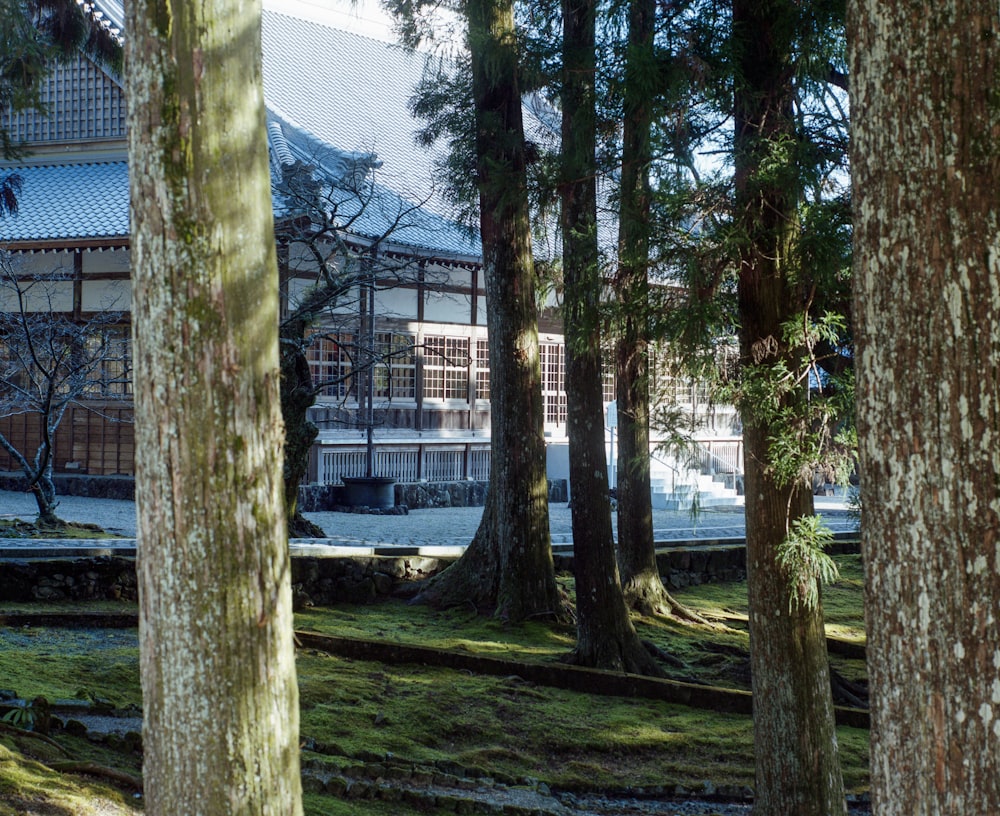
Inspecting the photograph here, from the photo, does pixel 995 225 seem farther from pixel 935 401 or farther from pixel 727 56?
pixel 727 56

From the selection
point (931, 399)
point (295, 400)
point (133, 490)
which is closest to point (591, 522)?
point (295, 400)

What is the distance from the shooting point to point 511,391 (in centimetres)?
1003

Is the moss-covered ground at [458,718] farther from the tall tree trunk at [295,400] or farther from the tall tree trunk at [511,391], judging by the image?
the tall tree trunk at [295,400]

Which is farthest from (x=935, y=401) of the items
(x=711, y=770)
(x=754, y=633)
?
(x=711, y=770)

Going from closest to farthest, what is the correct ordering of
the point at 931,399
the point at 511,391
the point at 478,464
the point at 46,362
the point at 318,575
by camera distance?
the point at 931,399 → the point at 511,391 → the point at 318,575 → the point at 46,362 → the point at 478,464

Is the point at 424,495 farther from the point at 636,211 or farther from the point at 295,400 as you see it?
the point at 636,211

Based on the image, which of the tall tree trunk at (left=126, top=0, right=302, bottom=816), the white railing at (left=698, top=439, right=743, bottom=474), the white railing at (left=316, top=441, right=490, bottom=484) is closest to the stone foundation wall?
the white railing at (left=316, top=441, right=490, bottom=484)

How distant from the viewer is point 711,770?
23.0 feet

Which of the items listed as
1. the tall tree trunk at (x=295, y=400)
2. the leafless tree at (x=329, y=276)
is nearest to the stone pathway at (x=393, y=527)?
the tall tree trunk at (x=295, y=400)

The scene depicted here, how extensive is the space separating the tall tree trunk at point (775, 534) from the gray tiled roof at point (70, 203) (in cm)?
1277

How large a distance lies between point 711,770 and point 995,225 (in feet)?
17.4

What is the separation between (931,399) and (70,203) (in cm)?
1801

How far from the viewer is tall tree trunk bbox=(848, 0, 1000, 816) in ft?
7.94

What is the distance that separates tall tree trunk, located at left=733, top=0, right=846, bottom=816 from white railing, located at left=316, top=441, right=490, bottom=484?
13689 mm
